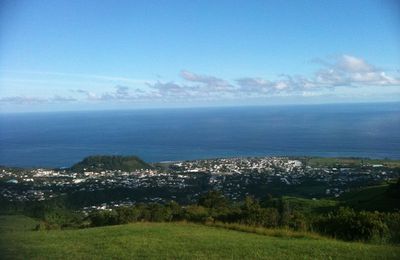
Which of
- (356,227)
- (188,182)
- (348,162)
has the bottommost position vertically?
(188,182)

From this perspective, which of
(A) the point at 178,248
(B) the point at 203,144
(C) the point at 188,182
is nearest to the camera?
(A) the point at 178,248

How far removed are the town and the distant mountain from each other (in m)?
1.24

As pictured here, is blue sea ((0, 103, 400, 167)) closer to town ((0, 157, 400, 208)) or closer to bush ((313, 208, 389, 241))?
town ((0, 157, 400, 208))

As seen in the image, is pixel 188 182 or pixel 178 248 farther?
pixel 188 182

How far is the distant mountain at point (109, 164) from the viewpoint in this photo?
50.3 metres

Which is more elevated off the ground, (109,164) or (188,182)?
(109,164)

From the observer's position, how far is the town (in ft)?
117

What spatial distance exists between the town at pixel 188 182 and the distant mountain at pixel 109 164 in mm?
1236

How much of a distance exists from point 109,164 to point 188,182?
46.6 ft

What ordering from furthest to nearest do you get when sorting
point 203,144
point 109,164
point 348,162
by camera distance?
point 203,144 → point 109,164 → point 348,162

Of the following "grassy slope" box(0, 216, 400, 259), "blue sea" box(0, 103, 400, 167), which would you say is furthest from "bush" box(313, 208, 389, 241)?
"blue sea" box(0, 103, 400, 167)

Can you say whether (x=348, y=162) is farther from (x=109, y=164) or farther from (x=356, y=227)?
(x=356, y=227)

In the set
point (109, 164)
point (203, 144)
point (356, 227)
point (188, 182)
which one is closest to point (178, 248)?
point (356, 227)

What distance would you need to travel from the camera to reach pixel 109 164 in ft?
170
